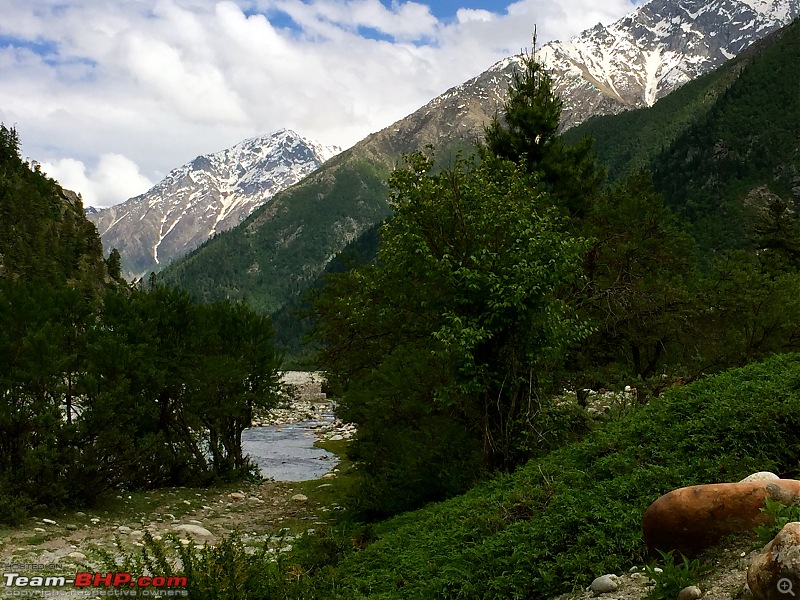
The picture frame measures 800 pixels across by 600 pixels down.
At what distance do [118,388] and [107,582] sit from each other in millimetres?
8492

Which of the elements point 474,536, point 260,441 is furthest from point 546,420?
point 260,441

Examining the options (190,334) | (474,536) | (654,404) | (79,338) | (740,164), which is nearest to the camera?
(474,536)

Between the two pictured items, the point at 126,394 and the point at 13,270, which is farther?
the point at 13,270

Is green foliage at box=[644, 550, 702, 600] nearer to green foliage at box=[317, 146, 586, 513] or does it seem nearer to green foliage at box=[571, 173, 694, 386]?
green foliage at box=[317, 146, 586, 513]

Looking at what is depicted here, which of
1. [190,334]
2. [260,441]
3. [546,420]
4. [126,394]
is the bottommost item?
[260,441]

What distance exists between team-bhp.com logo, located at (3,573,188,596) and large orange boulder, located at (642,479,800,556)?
5.61m

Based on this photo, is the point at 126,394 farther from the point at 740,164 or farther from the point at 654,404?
the point at 740,164

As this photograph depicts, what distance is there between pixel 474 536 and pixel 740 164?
16307 centimetres

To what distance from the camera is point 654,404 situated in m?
11.7

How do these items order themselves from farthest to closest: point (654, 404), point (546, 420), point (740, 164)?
point (740, 164), point (546, 420), point (654, 404)

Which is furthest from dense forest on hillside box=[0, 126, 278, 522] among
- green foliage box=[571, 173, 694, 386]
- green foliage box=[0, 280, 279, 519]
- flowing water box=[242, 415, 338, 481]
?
green foliage box=[571, 173, 694, 386]

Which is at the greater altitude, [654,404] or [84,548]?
[654,404]

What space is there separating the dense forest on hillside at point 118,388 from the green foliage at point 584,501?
27.2 ft

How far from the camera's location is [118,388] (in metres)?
16.2
